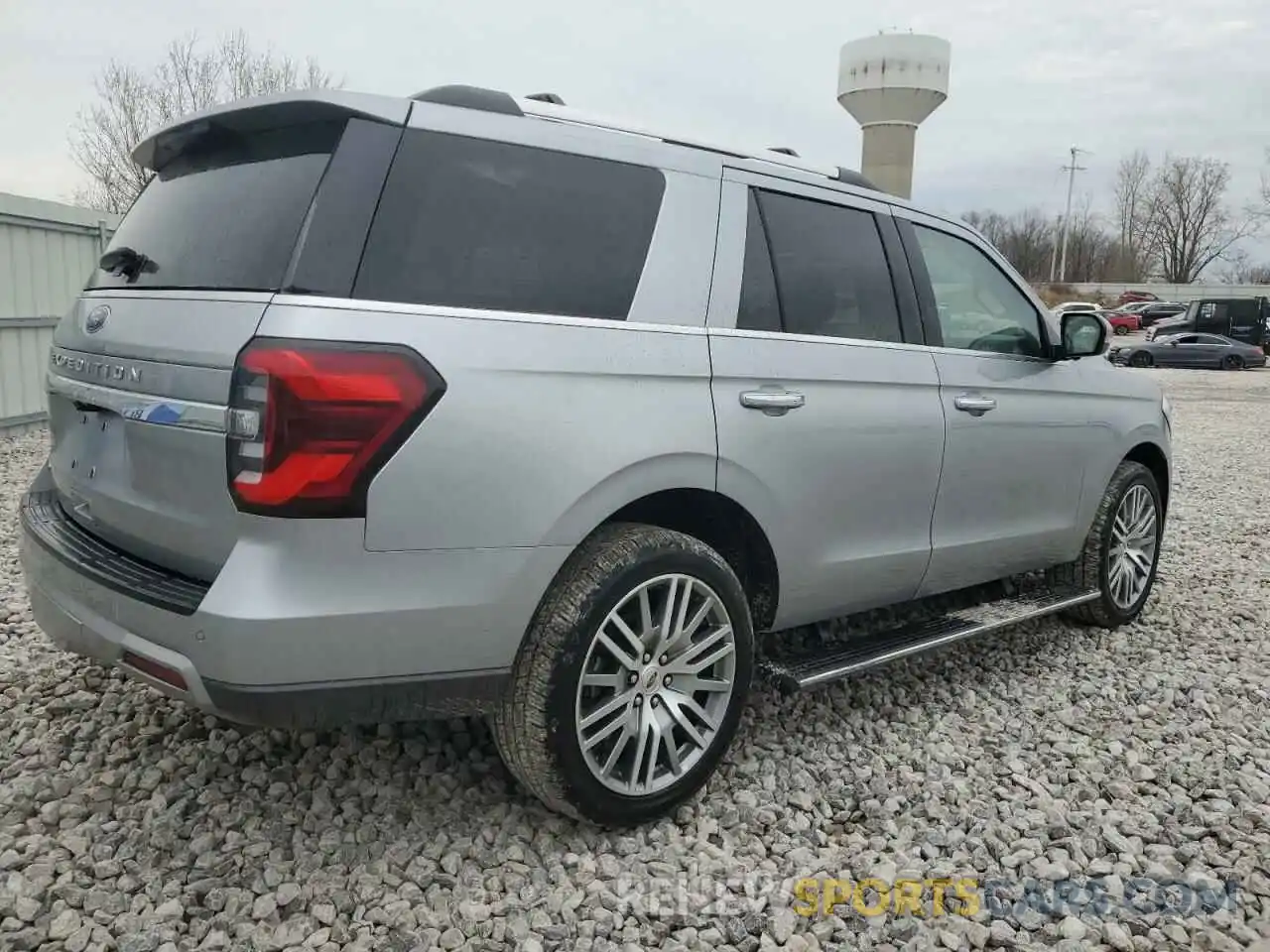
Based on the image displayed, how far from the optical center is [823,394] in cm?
307

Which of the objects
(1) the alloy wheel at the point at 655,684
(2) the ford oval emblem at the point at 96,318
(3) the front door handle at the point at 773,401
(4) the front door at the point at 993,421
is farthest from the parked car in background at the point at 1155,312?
(2) the ford oval emblem at the point at 96,318

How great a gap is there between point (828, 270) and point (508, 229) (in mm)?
1273

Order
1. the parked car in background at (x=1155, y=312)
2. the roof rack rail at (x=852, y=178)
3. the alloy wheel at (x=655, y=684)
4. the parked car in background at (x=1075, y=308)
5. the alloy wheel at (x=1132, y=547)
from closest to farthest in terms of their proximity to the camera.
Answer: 1. the alloy wheel at (x=655, y=684)
2. the roof rack rail at (x=852, y=178)
3. the parked car in background at (x=1075, y=308)
4. the alloy wheel at (x=1132, y=547)
5. the parked car in background at (x=1155, y=312)

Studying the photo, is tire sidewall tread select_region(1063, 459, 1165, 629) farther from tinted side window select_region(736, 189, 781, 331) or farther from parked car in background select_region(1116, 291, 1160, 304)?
parked car in background select_region(1116, 291, 1160, 304)

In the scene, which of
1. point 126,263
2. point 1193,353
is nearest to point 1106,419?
point 126,263

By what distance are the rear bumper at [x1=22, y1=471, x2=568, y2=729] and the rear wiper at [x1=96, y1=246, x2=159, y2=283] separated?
758mm

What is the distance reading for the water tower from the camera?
27.6 metres

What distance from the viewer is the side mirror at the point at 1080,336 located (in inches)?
163

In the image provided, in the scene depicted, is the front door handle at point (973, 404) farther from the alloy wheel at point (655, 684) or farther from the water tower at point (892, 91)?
the water tower at point (892, 91)

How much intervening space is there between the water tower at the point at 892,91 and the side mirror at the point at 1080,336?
24.8 m

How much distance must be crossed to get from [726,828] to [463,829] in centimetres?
74

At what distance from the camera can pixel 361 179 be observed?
2.25 m

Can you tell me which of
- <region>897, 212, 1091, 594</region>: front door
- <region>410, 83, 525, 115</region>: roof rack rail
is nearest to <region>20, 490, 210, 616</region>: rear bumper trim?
<region>410, 83, 525, 115</region>: roof rack rail

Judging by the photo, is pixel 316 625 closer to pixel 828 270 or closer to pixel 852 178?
pixel 828 270
